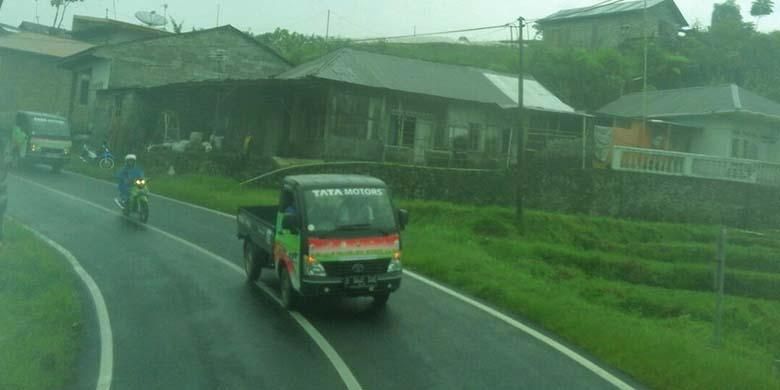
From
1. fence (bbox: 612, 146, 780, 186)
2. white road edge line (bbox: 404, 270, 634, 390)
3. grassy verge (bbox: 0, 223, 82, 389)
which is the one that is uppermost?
fence (bbox: 612, 146, 780, 186)

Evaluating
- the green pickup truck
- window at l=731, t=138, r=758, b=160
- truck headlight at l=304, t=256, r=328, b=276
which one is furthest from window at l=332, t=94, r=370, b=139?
truck headlight at l=304, t=256, r=328, b=276

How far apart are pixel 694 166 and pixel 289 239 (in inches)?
1062

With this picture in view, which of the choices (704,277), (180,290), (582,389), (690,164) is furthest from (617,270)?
(582,389)

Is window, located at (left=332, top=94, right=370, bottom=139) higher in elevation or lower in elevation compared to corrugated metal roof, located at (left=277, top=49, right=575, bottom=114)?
lower

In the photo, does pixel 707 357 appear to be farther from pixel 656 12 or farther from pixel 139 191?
pixel 656 12

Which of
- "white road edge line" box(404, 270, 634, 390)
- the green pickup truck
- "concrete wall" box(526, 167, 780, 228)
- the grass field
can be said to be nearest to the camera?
"white road edge line" box(404, 270, 634, 390)

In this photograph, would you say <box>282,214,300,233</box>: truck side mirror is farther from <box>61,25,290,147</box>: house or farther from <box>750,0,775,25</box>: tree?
<box>750,0,775,25</box>: tree

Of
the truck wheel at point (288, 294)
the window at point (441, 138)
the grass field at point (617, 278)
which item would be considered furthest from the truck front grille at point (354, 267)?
the window at point (441, 138)

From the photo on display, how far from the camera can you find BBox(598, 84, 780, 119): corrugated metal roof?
41156 millimetres

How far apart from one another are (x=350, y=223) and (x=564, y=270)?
13.8 meters

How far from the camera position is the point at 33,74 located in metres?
61.3

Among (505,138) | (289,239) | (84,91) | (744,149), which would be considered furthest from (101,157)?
(289,239)

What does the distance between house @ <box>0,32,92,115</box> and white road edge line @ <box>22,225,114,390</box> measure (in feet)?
145

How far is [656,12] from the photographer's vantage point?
216 feet
